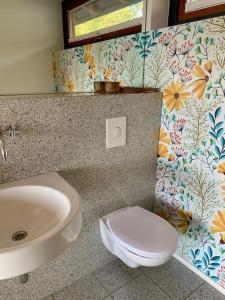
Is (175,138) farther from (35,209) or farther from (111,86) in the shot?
(35,209)

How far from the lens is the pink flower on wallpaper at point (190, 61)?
3.79ft

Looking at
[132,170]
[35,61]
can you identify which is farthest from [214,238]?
[35,61]

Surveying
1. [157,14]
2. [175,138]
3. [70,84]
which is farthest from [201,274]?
[157,14]

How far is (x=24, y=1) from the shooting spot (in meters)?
0.96

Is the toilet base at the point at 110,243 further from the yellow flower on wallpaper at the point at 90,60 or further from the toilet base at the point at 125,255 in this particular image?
the yellow flower on wallpaper at the point at 90,60

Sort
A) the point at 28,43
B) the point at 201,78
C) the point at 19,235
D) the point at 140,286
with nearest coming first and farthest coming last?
the point at 19,235 < the point at 28,43 < the point at 201,78 < the point at 140,286

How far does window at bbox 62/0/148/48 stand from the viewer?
3.76ft

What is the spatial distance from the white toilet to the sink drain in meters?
0.49

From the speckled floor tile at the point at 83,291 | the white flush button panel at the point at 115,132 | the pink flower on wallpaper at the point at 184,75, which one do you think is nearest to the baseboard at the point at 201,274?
the speckled floor tile at the point at 83,291

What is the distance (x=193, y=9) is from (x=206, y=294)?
1.68 m

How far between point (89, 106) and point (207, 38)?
2.22 feet

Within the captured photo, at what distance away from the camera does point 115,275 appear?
141 centimetres

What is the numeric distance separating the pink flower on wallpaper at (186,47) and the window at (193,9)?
195mm

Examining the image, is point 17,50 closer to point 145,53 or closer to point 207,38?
point 145,53
